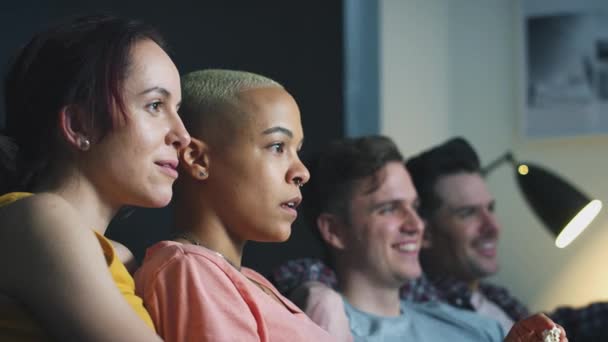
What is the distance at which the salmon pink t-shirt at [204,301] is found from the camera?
1.27 metres

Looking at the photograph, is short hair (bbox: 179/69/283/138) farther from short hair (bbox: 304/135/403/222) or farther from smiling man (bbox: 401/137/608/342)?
smiling man (bbox: 401/137/608/342)

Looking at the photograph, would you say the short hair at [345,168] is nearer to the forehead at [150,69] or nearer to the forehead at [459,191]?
the forehead at [459,191]

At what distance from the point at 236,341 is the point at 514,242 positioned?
2.07 m

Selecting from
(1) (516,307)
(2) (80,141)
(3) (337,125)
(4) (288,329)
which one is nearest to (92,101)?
(2) (80,141)

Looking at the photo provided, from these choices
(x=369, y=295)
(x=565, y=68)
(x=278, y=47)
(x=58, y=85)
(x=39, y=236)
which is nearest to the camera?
(x=39, y=236)

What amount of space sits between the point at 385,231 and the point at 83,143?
960 mm

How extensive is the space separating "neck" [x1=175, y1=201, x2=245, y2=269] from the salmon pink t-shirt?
7 cm

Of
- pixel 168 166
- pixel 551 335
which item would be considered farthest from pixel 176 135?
pixel 551 335

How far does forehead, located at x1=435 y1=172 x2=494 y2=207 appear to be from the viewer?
2.67m

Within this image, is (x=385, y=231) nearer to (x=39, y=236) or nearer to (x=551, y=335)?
(x=551, y=335)

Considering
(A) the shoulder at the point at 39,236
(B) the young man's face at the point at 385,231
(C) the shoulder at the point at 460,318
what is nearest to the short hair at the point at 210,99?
(A) the shoulder at the point at 39,236

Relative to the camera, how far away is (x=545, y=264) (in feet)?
10.4

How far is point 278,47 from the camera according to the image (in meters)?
2.44

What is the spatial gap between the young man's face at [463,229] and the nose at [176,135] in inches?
56.5
